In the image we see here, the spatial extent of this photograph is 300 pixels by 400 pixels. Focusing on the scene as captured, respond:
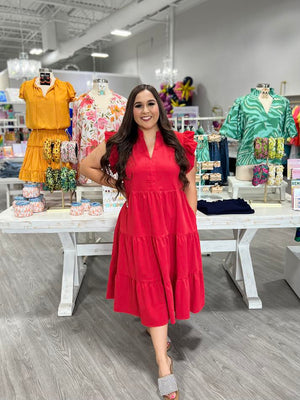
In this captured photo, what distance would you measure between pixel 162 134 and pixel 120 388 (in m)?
1.33

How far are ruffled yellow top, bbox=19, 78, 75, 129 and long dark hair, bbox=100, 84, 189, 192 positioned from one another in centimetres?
149

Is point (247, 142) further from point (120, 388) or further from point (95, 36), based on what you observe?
point (95, 36)

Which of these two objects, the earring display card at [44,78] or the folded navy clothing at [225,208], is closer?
the folded navy clothing at [225,208]

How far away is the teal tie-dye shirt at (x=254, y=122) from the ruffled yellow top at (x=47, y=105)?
139 cm

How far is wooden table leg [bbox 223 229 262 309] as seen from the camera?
2.66 meters

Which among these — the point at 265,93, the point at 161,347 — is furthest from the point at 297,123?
the point at 161,347

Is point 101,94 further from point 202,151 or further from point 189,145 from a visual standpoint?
point 189,145

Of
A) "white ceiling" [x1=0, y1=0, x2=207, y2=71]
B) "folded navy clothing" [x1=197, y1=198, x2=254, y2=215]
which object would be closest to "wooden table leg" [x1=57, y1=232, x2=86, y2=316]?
"folded navy clothing" [x1=197, y1=198, x2=254, y2=215]

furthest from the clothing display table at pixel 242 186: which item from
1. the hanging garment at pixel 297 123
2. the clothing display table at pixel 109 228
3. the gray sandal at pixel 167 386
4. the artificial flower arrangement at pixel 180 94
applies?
the artificial flower arrangement at pixel 180 94

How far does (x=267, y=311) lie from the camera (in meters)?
2.59

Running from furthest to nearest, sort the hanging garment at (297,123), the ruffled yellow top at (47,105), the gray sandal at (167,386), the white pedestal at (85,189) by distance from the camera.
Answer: the hanging garment at (297,123) < the ruffled yellow top at (47,105) < the white pedestal at (85,189) < the gray sandal at (167,386)

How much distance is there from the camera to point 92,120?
2775mm

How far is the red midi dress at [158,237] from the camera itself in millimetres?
1747

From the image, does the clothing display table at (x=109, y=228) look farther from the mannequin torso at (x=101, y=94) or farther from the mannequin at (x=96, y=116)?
the mannequin torso at (x=101, y=94)
